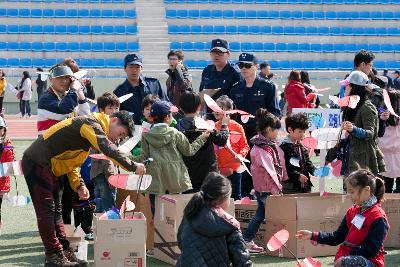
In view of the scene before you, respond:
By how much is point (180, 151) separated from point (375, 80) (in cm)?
278

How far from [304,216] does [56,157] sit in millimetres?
2059

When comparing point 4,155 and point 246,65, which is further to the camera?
point 246,65

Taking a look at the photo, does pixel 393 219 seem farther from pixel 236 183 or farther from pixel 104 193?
pixel 104 193

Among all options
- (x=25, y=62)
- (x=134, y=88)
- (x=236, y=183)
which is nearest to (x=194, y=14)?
(x=25, y=62)

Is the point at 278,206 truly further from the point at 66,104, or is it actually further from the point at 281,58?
the point at 281,58

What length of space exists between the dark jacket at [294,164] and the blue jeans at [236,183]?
0.75 meters

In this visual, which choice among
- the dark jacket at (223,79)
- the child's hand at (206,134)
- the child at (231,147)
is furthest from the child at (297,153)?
the dark jacket at (223,79)

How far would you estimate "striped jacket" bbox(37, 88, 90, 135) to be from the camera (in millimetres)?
8023

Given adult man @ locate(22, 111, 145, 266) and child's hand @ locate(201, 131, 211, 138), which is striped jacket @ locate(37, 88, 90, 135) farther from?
child's hand @ locate(201, 131, 211, 138)

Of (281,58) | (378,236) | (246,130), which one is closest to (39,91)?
(281,58)

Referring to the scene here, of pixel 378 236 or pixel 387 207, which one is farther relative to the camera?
pixel 387 207

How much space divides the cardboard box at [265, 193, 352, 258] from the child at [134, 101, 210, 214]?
772 millimetres

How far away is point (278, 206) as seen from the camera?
26.2 feet

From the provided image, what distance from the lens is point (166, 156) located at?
7.73 m
